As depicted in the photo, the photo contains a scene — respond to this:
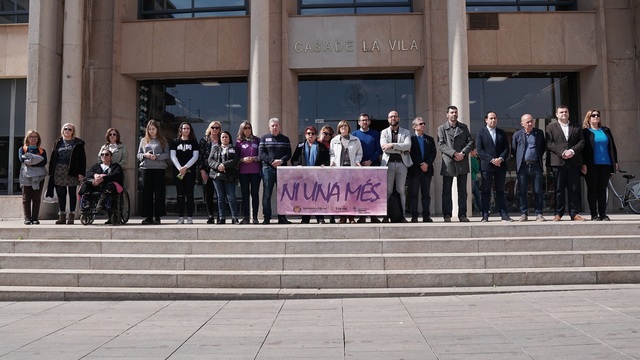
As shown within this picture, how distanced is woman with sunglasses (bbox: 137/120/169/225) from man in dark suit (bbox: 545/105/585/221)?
7.54m

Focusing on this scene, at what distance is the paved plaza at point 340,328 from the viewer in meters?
4.31

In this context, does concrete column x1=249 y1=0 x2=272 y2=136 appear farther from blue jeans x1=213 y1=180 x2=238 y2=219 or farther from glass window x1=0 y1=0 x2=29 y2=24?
glass window x1=0 y1=0 x2=29 y2=24

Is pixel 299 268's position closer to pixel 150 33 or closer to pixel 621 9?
pixel 150 33

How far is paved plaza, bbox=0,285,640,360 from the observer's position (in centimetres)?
431

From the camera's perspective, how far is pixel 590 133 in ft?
29.7

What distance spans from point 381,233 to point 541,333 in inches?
141

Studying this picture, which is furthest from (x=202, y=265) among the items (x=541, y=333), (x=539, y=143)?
(x=539, y=143)

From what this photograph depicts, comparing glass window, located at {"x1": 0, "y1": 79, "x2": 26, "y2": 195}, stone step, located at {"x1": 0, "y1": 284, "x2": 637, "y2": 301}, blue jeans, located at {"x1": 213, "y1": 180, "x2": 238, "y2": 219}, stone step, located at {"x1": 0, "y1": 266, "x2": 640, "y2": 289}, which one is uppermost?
glass window, located at {"x1": 0, "y1": 79, "x2": 26, "y2": 195}

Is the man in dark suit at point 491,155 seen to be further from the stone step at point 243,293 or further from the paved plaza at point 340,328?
the paved plaza at point 340,328

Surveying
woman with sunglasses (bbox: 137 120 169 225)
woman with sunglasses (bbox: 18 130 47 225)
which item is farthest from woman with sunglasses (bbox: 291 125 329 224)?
woman with sunglasses (bbox: 18 130 47 225)

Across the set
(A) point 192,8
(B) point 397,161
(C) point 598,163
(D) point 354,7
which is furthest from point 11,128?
(C) point 598,163

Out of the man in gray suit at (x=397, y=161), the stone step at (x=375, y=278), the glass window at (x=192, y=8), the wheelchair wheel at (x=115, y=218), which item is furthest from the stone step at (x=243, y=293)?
the glass window at (x=192, y=8)

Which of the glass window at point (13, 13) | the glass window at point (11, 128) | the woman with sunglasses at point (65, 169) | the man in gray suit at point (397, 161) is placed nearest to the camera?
the man in gray suit at point (397, 161)

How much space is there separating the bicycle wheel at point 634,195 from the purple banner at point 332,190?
27.9 ft
